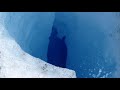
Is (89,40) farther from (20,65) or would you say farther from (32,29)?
(20,65)

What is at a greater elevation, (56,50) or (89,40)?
(89,40)

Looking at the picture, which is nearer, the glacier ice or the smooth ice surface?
the smooth ice surface

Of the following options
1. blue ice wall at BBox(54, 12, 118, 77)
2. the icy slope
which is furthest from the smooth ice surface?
blue ice wall at BBox(54, 12, 118, 77)

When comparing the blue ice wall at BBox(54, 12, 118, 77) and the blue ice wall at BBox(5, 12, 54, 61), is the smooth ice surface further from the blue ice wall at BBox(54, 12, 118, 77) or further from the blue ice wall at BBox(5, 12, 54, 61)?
the blue ice wall at BBox(54, 12, 118, 77)

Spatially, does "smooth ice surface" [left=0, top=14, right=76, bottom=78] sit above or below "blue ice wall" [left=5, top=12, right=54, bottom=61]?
below

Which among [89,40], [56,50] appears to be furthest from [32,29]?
[89,40]

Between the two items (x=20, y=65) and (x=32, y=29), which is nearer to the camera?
(x=20, y=65)
